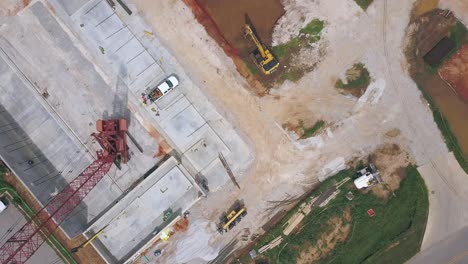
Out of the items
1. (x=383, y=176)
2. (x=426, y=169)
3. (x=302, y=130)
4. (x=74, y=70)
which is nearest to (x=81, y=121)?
(x=74, y=70)

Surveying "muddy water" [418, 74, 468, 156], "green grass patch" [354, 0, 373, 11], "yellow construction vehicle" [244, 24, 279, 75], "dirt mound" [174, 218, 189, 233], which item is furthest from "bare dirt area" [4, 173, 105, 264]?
"muddy water" [418, 74, 468, 156]

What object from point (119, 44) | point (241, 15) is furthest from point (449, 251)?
point (119, 44)

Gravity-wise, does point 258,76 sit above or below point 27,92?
below

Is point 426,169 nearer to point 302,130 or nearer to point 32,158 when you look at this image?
point 302,130

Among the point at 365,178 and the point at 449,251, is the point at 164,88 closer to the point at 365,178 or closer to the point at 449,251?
the point at 365,178

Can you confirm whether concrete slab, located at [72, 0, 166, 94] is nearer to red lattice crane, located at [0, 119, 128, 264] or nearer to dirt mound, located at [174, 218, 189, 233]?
red lattice crane, located at [0, 119, 128, 264]

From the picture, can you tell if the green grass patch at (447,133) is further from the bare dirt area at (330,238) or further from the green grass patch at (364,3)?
the bare dirt area at (330,238)
